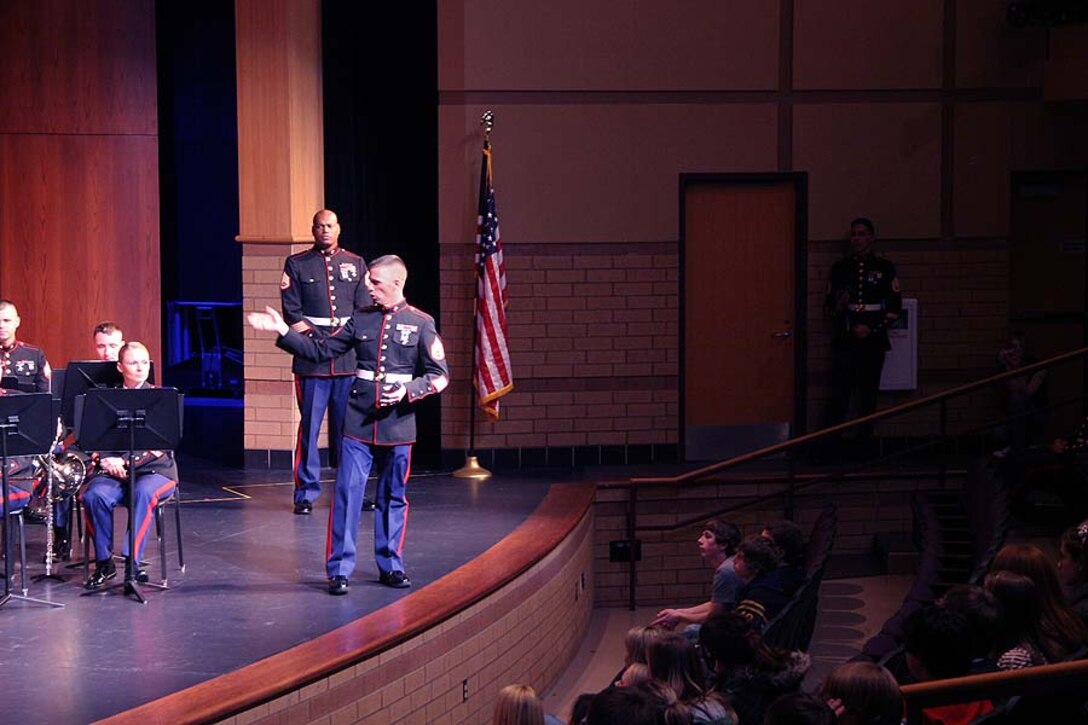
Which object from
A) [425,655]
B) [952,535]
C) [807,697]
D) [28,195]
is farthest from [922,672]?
[28,195]

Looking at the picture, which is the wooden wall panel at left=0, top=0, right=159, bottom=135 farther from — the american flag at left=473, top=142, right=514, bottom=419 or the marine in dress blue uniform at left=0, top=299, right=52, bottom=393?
the marine in dress blue uniform at left=0, top=299, right=52, bottom=393

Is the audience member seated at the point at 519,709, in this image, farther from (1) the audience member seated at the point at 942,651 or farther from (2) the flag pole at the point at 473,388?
(2) the flag pole at the point at 473,388

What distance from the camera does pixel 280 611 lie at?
7.56 meters

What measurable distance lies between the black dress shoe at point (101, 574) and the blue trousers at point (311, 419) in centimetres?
185

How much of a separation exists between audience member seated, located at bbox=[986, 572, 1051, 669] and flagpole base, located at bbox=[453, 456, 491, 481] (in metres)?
5.71

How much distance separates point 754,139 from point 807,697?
7689mm

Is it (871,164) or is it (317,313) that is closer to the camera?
(317,313)

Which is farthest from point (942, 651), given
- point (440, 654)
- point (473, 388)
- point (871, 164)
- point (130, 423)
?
point (871, 164)

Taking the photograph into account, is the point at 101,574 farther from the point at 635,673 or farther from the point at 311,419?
the point at 635,673

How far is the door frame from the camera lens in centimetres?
1170

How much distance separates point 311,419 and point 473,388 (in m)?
1.76

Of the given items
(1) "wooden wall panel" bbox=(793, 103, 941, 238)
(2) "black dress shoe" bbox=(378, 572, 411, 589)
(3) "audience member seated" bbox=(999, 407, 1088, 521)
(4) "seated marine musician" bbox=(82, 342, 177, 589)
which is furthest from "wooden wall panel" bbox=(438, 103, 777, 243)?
(2) "black dress shoe" bbox=(378, 572, 411, 589)

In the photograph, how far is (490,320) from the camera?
11.0 meters

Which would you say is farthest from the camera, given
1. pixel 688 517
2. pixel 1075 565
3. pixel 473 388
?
pixel 473 388
